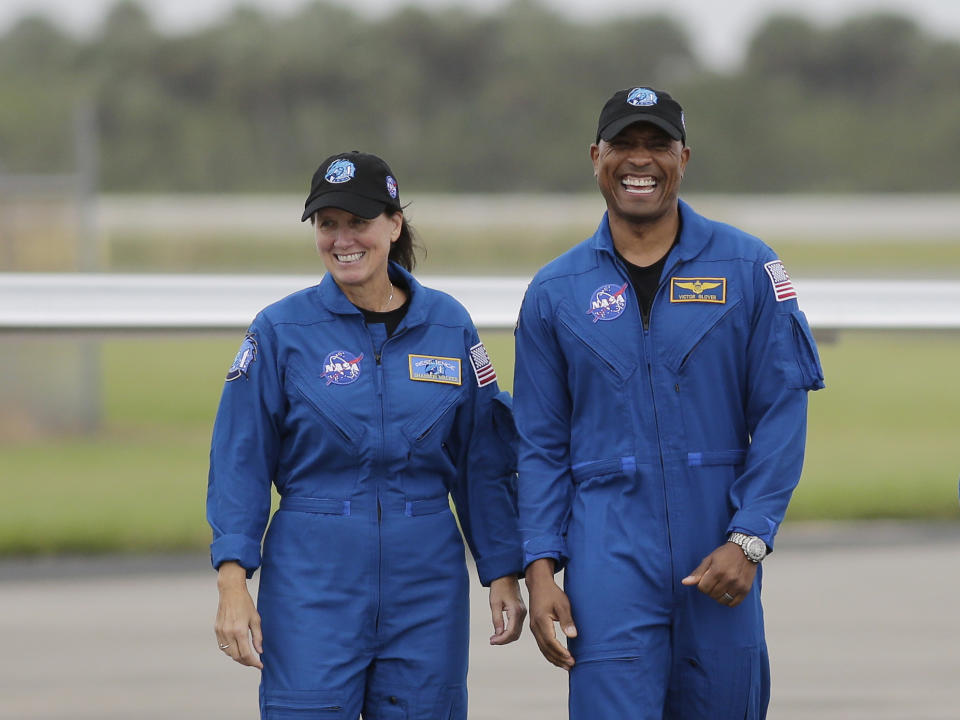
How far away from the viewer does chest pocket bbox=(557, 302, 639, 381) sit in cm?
313

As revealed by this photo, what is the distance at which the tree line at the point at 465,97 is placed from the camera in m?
42.7

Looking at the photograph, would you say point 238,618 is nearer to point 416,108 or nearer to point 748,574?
point 748,574

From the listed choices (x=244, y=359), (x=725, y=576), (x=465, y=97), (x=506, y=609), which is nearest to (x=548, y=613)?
(x=506, y=609)

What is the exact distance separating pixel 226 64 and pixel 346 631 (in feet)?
156

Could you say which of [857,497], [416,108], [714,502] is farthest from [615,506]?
[416,108]

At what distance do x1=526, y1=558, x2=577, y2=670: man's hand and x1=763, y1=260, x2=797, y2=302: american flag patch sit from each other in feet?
2.41

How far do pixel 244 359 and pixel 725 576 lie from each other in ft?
3.59

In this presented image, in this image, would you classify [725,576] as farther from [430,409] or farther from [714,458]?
[430,409]

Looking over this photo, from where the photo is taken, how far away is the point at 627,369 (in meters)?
3.13

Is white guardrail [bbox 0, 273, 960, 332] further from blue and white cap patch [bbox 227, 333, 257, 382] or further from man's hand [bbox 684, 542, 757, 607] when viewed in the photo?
man's hand [bbox 684, 542, 757, 607]

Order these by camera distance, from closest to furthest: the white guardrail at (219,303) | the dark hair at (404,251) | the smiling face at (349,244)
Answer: the smiling face at (349,244) → the dark hair at (404,251) → the white guardrail at (219,303)

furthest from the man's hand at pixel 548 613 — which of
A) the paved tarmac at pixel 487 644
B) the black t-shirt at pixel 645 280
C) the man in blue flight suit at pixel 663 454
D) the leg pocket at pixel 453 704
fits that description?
the paved tarmac at pixel 487 644

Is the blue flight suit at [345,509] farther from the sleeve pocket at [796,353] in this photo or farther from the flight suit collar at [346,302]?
the sleeve pocket at [796,353]

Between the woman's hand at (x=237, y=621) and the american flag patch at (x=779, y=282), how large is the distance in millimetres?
1263
